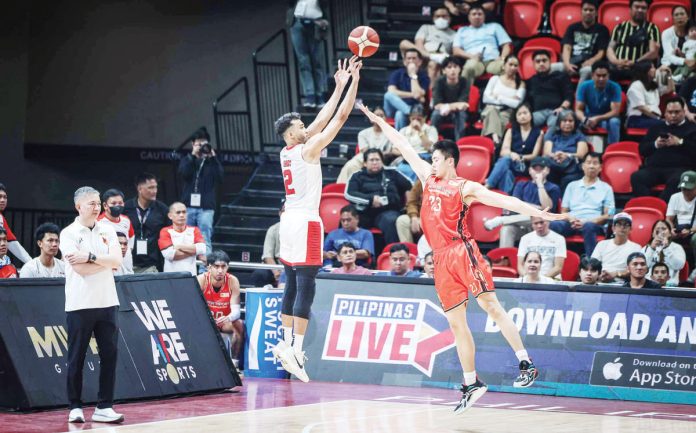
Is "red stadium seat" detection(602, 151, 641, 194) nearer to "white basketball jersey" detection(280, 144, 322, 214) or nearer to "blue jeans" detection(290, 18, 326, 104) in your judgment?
"blue jeans" detection(290, 18, 326, 104)

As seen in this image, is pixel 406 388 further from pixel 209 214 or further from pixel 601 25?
pixel 601 25

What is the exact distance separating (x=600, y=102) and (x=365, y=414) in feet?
27.0

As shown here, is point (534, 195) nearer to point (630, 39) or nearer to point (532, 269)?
point (532, 269)

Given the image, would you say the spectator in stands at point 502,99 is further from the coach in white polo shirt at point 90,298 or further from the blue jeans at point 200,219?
the coach in white polo shirt at point 90,298

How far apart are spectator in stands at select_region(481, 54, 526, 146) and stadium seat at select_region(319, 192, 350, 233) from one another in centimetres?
245

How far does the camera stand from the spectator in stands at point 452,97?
676 inches

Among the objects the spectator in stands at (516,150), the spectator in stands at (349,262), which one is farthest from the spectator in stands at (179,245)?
the spectator in stands at (516,150)

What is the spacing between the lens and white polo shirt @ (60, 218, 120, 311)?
32.4 feet

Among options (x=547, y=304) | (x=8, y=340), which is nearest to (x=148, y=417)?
(x=8, y=340)

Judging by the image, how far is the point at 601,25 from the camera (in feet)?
58.6

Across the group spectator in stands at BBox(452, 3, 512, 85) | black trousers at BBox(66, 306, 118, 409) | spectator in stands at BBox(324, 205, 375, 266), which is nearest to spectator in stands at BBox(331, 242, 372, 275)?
spectator in stands at BBox(324, 205, 375, 266)

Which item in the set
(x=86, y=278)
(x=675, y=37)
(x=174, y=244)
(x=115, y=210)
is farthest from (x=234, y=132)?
(x=86, y=278)

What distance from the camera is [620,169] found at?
635 inches

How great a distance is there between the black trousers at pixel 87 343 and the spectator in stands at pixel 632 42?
34.1 feet
